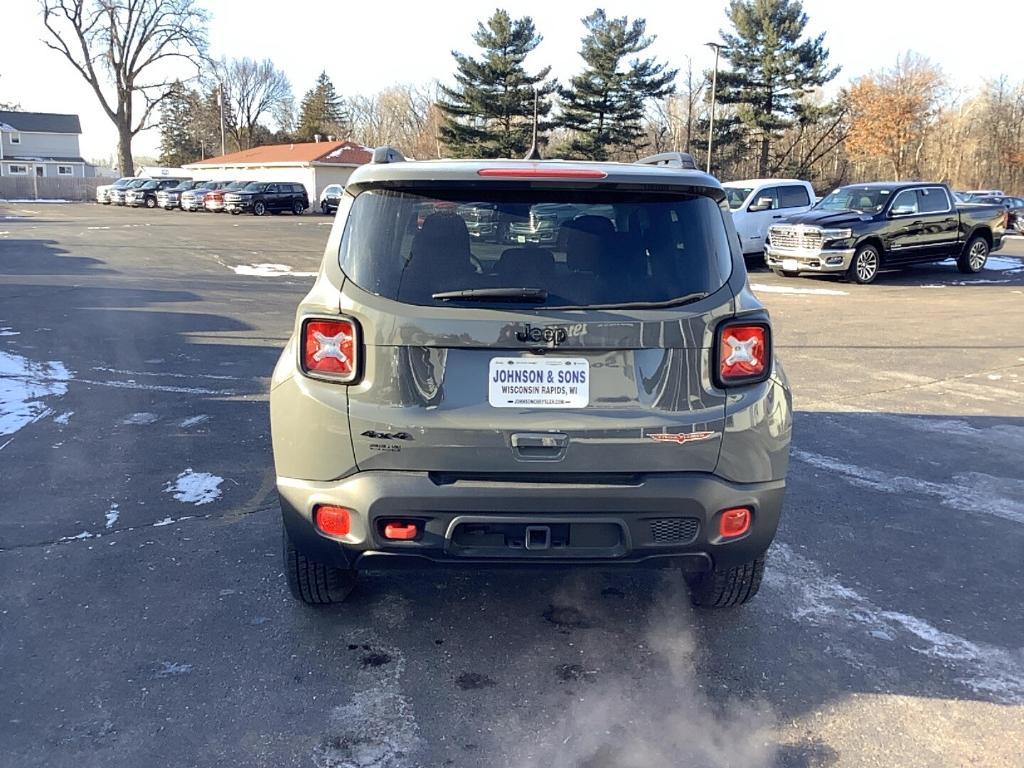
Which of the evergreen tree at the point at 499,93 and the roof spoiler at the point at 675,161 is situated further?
the evergreen tree at the point at 499,93

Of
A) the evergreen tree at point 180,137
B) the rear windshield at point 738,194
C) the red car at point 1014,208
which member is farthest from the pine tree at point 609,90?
the evergreen tree at point 180,137

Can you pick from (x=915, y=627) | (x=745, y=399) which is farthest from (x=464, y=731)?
(x=915, y=627)

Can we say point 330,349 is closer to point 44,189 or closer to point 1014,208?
point 1014,208

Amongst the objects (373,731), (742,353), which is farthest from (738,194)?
(373,731)

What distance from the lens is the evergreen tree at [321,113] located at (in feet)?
296

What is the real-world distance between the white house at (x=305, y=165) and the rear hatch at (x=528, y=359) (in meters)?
49.0

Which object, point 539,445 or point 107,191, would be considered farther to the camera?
point 107,191

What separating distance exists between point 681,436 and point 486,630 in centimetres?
127

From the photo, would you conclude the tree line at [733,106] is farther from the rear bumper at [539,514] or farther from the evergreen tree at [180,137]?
the rear bumper at [539,514]

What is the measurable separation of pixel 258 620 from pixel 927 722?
261 cm

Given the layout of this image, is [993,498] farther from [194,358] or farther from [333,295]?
[194,358]

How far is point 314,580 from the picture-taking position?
11.9 feet

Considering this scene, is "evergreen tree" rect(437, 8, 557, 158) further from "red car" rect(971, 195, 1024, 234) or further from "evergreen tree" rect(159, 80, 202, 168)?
"evergreen tree" rect(159, 80, 202, 168)

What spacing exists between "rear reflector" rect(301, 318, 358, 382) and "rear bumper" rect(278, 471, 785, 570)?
38 cm
